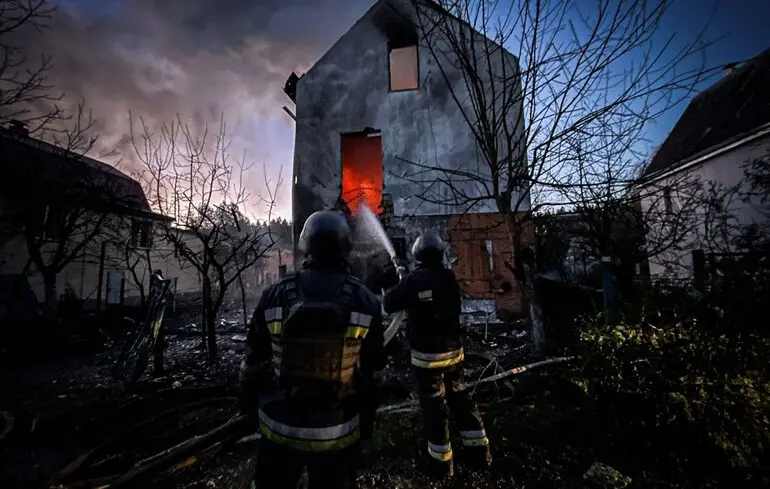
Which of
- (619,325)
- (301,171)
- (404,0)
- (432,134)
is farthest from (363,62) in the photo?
(619,325)

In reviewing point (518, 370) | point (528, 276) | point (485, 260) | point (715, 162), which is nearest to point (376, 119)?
point (485, 260)

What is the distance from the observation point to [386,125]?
11156 millimetres

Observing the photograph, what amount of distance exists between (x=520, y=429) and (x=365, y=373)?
8.67 ft

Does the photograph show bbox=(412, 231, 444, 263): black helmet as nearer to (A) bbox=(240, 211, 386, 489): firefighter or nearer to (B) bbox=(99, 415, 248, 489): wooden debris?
(A) bbox=(240, 211, 386, 489): firefighter

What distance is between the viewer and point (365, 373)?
200 centimetres

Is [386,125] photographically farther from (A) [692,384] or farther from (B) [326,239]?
(A) [692,384]

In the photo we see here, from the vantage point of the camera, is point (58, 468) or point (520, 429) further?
point (520, 429)

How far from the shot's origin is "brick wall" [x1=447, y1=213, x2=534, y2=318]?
9789mm

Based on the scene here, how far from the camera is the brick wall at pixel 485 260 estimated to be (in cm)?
979

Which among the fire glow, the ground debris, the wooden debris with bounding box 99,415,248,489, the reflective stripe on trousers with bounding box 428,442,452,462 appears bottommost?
the ground debris

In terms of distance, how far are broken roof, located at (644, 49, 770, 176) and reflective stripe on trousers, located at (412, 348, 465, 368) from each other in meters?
10.1

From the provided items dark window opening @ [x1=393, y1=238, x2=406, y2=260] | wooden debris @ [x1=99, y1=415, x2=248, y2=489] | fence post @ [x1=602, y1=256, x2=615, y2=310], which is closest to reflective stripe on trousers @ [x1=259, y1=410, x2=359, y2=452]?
wooden debris @ [x1=99, y1=415, x2=248, y2=489]

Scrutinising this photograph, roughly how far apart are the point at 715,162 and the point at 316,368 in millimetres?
15654

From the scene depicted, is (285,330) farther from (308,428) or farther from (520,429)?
(520,429)
